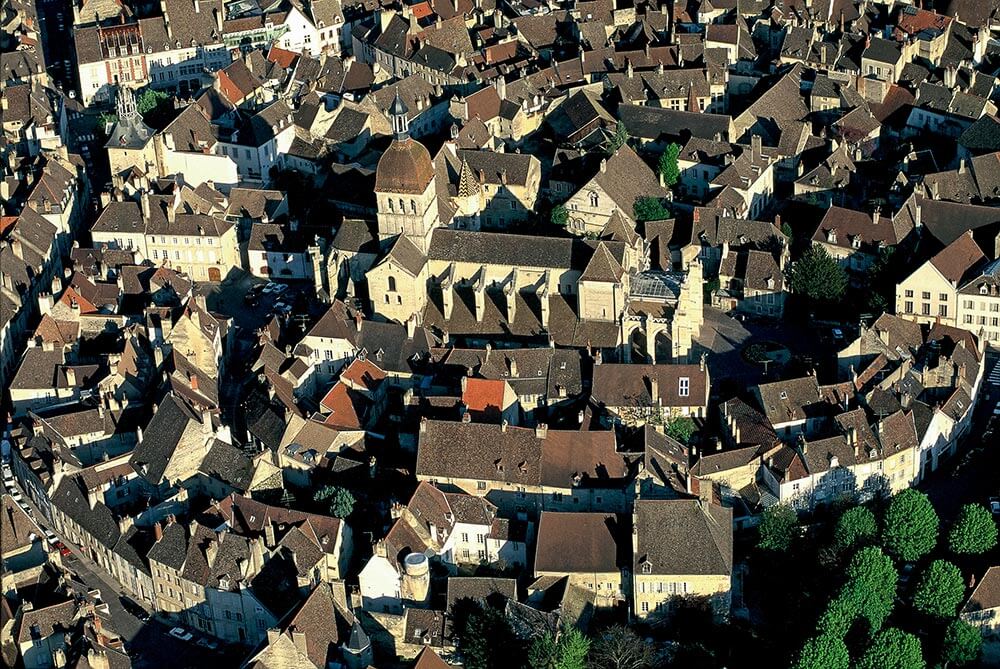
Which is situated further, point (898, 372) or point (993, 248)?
point (993, 248)

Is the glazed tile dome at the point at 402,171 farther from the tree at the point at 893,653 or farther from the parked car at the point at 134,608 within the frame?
the tree at the point at 893,653


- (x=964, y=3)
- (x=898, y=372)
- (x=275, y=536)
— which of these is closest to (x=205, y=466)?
(x=275, y=536)

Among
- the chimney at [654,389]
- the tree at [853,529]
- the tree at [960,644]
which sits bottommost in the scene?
the tree at [960,644]

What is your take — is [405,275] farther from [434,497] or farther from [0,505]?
[0,505]

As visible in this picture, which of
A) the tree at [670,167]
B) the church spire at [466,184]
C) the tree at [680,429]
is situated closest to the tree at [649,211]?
the tree at [670,167]

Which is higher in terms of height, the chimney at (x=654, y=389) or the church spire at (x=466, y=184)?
the church spire at (x=466, y=184)

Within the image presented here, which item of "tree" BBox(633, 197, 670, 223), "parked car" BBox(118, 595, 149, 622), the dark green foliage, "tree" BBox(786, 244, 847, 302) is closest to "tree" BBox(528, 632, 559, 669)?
"parked car" BBox(118, 595, 149, 622)

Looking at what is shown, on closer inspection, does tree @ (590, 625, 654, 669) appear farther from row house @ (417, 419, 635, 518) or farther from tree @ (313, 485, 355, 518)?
tree @ (313, 485, 355, 518)
